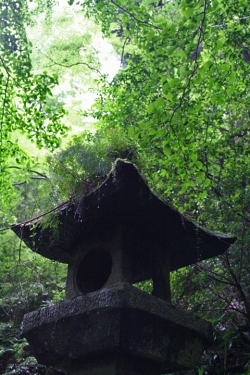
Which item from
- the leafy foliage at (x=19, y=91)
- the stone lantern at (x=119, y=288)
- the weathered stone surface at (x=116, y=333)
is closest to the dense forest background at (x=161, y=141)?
the leafy foliage at (x=19, y=91)

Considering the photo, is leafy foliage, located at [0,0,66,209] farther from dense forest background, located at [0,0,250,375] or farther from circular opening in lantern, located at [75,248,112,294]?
circular opening in lantern, located at [75,248,112,294]

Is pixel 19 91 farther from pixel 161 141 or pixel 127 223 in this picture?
pixel 127 223

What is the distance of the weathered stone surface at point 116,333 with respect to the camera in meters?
3.02

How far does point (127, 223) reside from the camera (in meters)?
3.61

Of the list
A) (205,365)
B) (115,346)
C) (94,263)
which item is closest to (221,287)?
(205,365)

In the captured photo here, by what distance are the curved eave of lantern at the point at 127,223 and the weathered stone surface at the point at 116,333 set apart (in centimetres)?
68

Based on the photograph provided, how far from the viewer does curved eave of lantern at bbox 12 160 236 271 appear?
10.6 feet

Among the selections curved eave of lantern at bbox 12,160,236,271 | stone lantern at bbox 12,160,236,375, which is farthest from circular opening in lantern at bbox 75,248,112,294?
curved eave of lantern at bbox 12,160,236,271

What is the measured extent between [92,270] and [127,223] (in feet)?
2.76

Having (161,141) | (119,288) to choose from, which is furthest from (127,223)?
(161,141)

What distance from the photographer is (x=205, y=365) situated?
5363 millimetres

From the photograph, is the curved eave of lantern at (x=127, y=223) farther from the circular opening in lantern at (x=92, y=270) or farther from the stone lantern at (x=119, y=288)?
the circular opening in lantern at (x=92, y=270)

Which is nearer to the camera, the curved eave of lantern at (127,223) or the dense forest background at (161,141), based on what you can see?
the curved eave of lantern at (127,223)

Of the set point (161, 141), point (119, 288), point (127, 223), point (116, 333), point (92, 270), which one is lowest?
point (116, 333)
